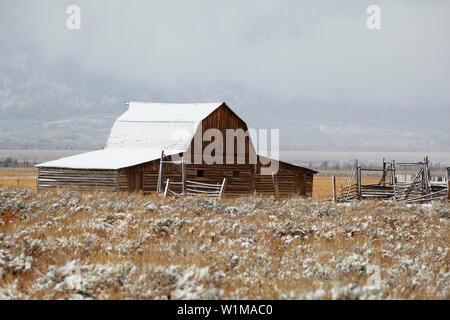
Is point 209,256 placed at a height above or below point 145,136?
below

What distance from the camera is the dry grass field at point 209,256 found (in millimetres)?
5488

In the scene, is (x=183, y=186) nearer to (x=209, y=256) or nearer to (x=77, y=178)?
(x=77, y=178)

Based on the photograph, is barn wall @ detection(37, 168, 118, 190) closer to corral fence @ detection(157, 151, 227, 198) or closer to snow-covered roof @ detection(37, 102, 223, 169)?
snow-covered roof @ detection(37, 102, 223, 169)

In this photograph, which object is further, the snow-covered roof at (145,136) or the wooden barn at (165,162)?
the snow-covered roof at (145,136)

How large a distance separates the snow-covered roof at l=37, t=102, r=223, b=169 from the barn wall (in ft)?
1.34

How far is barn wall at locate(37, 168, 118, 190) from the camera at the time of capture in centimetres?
2992

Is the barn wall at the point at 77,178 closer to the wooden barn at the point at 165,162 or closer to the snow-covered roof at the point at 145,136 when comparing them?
the wooden barn at the point at 165,162

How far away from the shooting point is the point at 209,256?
7152 mm

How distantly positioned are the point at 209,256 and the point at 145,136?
28359 mm

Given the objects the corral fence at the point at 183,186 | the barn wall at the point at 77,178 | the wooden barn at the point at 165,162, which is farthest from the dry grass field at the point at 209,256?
the barn wall at the point at 77,178

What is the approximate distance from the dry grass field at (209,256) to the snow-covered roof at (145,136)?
1918 centimetres

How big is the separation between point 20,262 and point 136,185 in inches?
961

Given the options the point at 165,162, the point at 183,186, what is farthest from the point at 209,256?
the point at 165,162

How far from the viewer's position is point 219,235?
9258 millimetres
